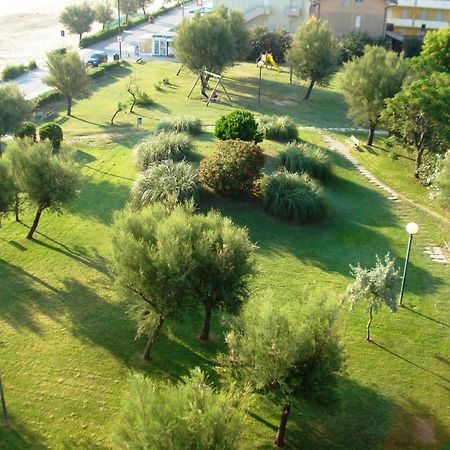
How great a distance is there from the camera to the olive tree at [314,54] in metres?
43.5

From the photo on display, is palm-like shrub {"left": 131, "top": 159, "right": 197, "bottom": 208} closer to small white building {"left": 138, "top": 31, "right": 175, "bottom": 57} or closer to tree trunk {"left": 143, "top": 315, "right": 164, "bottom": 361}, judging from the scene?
tree trunk {"left": 143, "top": 315, "right": 164, "bottom": 361}

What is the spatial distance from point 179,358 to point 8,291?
22.9ft

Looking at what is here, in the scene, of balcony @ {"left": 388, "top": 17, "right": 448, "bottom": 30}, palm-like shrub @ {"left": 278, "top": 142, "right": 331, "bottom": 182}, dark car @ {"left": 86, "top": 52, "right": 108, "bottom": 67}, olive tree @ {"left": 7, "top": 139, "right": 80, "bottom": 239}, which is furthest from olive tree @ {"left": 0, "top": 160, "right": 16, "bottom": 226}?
balcony @ {"left": 388, "top": 17, "right": 448, "bottom": 30}

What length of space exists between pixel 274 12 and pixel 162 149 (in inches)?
1719

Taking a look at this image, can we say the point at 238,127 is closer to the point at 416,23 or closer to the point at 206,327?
the point at 206,327

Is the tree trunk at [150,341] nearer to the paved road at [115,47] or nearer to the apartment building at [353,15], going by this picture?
the paved road at [115,47]

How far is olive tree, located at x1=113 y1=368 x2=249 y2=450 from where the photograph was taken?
9.88 m

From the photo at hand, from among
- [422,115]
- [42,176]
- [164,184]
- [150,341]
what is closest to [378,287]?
[150,341]

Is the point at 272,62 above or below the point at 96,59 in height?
above

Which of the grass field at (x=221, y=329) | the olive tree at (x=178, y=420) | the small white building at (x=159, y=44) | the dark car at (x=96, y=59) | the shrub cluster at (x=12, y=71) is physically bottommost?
the grass field at (x=221, y=329)

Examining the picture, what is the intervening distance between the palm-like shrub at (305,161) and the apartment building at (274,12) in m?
40.5

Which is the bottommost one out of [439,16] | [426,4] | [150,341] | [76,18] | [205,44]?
[150,341]

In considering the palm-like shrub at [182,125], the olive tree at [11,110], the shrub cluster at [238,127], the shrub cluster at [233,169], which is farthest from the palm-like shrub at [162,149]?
the olive tree at [11,110]

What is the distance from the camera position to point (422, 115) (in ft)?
94.8
